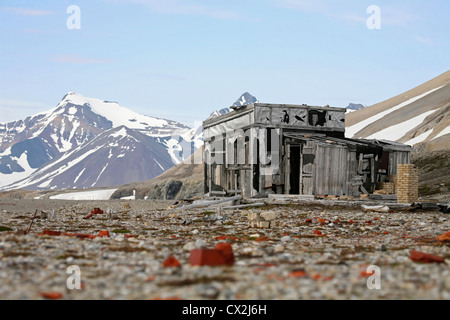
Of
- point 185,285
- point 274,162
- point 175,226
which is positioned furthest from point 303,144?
point 185,285

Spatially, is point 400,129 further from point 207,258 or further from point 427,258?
point 207,258

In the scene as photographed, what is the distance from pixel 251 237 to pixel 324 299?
7709 mm

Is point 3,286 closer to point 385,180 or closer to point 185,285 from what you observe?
point 185,285

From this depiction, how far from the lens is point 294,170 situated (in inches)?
1238

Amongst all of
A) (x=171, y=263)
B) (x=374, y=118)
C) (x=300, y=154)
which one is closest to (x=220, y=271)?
(x=171, y=263)

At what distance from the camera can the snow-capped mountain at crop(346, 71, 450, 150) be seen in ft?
358

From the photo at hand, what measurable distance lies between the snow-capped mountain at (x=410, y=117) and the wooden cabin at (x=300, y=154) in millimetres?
66260

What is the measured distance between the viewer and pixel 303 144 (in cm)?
2866

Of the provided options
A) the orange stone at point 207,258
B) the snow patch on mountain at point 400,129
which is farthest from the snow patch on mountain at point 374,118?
the orange stone at point 207,258

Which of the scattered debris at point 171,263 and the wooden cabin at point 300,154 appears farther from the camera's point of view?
the wooden cabin at point 300,154

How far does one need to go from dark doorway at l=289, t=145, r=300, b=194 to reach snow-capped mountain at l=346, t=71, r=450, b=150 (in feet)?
222

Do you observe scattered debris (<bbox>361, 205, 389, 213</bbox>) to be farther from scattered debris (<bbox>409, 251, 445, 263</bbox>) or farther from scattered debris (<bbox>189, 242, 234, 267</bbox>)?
scattered debris (<bbox>189, 242, 234, 267</bbox>)

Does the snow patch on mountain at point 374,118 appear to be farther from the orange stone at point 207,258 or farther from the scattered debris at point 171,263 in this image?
the scattered debris at point 171,263

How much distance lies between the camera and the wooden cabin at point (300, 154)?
28.3m
